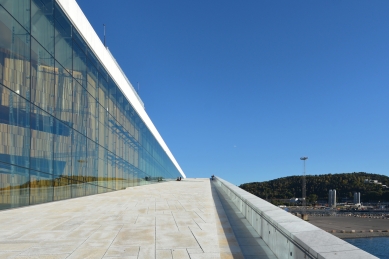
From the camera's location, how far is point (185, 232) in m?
8.05

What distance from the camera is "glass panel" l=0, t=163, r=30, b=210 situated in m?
12.3

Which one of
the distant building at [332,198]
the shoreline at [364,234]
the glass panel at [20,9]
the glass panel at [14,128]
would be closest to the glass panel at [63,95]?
the glass panel at [14,128]

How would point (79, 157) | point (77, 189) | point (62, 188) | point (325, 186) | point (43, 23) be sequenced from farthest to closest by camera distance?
point (325, 186) → point (79, 157) → point (77, 189) → point (62, 188) → point (43, 23)

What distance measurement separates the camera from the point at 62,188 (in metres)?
17.6

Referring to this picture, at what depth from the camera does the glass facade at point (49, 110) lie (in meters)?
12.8

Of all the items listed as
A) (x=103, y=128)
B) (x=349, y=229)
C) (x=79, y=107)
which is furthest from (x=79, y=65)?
(x=349, y=229)

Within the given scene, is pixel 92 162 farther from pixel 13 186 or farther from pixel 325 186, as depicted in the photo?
pixel 325 186

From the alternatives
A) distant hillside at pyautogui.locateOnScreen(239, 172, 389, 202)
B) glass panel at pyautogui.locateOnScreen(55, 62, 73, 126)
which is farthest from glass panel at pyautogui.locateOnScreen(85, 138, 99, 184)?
distant hillside at pyautogui.locateOnScreen(239, 172, 389, 202)

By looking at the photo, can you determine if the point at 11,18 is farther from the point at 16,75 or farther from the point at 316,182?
the point at 316,182

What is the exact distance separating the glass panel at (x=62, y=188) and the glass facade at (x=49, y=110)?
0.05 m

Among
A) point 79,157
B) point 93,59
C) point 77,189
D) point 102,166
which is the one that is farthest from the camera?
point 102,166

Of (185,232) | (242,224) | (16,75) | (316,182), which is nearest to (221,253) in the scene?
(185,232)

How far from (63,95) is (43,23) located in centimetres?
359

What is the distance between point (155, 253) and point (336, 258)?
382 cm
